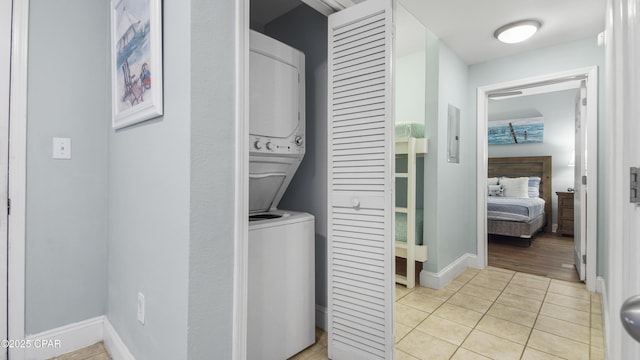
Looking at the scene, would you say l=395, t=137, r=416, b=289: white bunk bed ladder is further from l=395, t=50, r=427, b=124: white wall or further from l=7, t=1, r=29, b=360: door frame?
l=7, t=1, r=29, b=360: door frame

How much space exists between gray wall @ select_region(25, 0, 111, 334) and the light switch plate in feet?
0.07

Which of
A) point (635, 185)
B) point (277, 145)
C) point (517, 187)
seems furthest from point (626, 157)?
point (517, 187)

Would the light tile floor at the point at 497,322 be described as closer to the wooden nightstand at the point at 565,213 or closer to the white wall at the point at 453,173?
the white wall at the point at 453,173

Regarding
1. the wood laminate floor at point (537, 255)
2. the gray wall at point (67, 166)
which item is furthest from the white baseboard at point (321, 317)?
the wood laminate floor at point (537, 255)

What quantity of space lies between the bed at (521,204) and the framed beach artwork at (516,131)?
0.36m

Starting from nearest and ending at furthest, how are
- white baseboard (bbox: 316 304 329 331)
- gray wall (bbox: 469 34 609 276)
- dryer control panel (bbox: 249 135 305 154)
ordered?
1. dryer control panel (bbox: 249 135 305 154)
2. white baseboard (bbox: 316 304 329 331)
3. gray wall (bbox: 469 34 609 276)

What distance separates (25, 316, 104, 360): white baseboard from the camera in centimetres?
160

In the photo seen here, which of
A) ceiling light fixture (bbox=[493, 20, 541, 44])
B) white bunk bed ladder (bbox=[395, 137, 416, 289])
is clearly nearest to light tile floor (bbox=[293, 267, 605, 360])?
white bunk bed ladder (bbox=[395, 137, 416, 289])

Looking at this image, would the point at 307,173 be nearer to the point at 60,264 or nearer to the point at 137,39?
Answer: the point at 137,39

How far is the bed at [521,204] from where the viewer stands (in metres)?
4.43

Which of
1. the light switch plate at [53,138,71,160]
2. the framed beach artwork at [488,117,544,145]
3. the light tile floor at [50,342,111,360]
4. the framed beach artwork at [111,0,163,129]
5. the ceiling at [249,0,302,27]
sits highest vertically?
the ceiling at [249,0,302,27]

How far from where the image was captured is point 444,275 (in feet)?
9.55

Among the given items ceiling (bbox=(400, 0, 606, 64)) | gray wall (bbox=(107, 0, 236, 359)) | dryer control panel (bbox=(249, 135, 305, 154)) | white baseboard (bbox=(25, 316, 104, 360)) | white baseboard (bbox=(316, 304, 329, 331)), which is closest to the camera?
gray wall (bbox=(107, 0, 236, 359))

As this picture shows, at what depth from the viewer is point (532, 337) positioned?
1.99 metres
